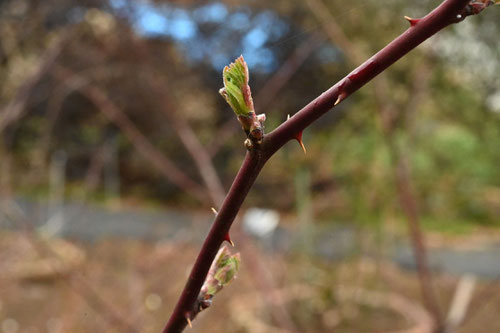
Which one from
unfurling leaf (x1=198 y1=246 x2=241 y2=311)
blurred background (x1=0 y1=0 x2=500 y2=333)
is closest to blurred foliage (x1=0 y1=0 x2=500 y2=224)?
blurred background (x1=0 y1=0 x2=500 y2=333)

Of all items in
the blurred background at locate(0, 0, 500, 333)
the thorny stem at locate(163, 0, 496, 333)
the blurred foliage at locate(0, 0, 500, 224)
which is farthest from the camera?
the blurred foliage at locate(0, 0, 500, 224)

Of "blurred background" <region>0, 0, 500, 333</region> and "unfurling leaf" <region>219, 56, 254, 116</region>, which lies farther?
"blurred background" <region>0, 0, 500, 333</region>

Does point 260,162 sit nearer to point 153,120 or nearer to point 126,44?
point 126,44

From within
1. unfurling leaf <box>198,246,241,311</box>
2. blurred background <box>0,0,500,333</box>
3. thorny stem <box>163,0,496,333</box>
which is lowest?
blurred background <box>0,0,500,333</box>

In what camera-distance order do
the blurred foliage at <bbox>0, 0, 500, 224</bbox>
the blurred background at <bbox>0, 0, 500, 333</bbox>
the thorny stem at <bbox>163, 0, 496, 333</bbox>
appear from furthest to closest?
the blurred foliage at <bbox>0, 0, 500, 224</bbox>
the blurred background at <bbox>0, 0, 500, 333</bbox>
the thorny stem at <bbox>163, 0, 496, 333</bbox>

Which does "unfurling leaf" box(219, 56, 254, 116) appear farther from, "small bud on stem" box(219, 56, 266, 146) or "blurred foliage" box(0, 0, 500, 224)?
"blurred foliage" box(0, 0, 500, 224)

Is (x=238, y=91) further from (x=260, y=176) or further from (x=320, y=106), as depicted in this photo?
(x=260, y=176)

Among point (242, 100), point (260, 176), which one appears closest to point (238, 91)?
point (242, 100)

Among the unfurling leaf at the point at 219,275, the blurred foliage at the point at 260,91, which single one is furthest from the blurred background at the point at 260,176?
the unfurling leaf at the point at 219,275
